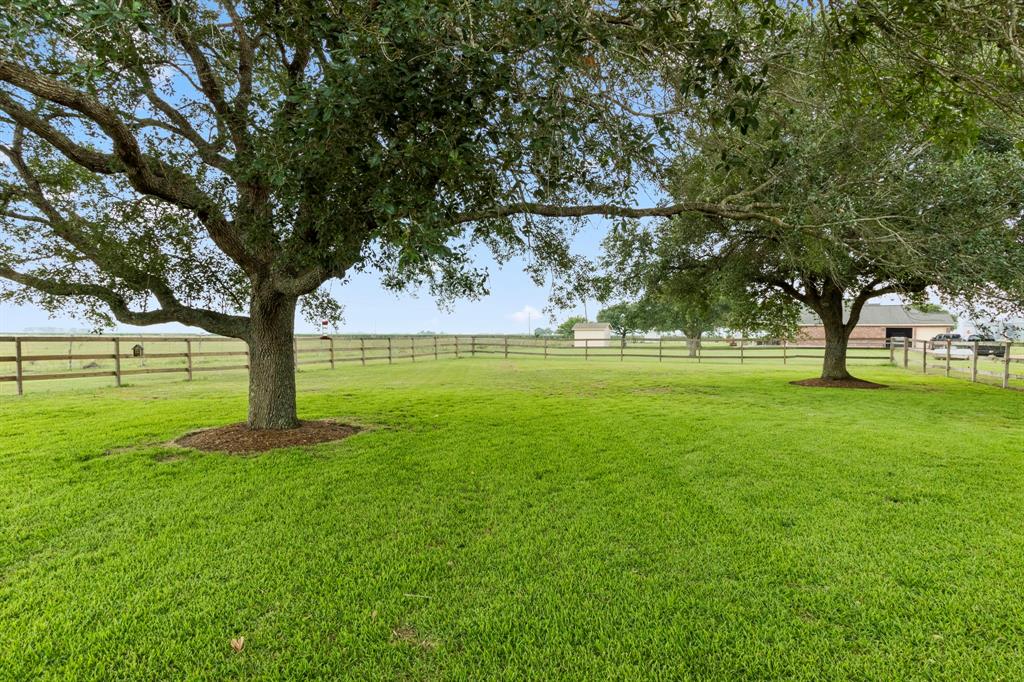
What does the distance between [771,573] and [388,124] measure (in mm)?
3467

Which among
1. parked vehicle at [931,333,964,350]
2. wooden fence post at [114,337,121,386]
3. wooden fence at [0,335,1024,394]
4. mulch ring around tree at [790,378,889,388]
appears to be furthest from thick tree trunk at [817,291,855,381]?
wooden fence post at [114,337,121,386]

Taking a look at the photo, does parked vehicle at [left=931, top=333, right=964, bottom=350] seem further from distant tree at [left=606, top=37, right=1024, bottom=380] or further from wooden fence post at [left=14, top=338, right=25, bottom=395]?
wooden fence post at [left=14, top=338, right=25, bottom=395]

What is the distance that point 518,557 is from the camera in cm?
270

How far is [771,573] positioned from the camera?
250 centimetres

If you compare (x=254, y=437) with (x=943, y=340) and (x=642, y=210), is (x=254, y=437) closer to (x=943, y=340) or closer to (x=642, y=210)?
(x=642, y=210)

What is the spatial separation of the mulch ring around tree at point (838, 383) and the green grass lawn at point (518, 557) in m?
5.99

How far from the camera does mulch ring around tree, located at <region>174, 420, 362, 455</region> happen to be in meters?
5.17

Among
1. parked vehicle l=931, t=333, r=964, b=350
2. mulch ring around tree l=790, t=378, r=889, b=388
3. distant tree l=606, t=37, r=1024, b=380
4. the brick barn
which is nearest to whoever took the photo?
distant tree l=606, t=37, r=1024, b=380

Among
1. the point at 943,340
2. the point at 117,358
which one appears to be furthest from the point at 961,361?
the point at 117,358

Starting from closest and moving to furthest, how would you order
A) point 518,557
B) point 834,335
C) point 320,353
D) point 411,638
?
point 411,638 → point 518,557 → point 834,335 → point 320,353

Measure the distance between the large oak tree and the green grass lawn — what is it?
1840mm

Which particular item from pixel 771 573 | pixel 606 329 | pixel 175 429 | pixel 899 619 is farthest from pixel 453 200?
pixel 606 329

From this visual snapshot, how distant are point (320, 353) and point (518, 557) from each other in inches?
787

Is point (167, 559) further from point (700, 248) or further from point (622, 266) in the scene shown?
point (700, 248)
